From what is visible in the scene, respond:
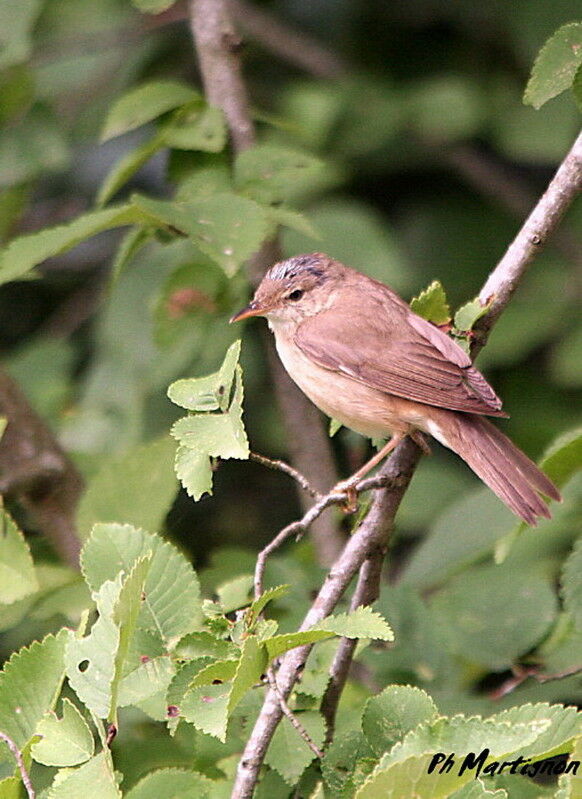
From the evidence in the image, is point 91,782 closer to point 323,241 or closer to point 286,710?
point 286,710

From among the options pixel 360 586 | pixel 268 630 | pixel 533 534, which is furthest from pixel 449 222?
pixel 268 630

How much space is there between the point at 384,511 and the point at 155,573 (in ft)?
1.68

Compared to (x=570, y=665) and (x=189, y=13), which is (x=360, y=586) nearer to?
(x=570, y=665)

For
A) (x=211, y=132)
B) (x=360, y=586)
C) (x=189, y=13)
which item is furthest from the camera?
(x=189, y=13)

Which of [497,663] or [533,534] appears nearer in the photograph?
[497,663]

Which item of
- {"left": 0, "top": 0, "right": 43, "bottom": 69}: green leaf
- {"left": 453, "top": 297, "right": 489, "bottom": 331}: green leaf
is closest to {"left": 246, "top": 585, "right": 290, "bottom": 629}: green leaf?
{"left": 453, "top": 297, "right": 489, "bottom": 331}: green leaf

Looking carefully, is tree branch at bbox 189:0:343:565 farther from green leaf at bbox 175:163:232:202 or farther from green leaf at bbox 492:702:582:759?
green leaf at bbox 492:702:582:759

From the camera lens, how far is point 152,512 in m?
3.01

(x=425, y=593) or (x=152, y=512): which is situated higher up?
(x=152, y=512)

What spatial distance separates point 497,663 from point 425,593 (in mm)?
821

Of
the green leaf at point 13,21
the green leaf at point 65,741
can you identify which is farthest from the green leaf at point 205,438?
the green leaf at point 13,21

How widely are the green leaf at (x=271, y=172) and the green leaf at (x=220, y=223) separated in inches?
6.9

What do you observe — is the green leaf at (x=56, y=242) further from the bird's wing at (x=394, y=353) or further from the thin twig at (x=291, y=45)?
the thin twig at (x=291, y=45)

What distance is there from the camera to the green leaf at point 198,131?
330 centimetres
